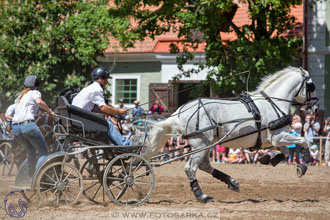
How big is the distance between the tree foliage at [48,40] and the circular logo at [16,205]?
11884 mm

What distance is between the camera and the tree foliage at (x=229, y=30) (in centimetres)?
1723

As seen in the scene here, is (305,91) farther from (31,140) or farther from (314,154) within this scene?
(314,154)

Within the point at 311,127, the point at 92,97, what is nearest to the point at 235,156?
the point at 311,127

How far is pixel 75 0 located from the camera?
21.6 metres

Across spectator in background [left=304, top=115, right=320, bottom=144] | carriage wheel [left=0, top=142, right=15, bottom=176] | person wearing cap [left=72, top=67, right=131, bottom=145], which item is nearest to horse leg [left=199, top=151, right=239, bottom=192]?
person wearing cap [left=72, top=67, right=131, bottom=145]

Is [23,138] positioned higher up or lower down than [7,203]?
higher up

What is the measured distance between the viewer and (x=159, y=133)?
8969 mm

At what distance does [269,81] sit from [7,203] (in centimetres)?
466

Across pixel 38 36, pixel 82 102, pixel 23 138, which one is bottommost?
pixel 23 138

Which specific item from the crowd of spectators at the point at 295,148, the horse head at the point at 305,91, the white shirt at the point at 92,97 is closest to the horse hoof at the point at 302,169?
the horse head at the point at 305,91

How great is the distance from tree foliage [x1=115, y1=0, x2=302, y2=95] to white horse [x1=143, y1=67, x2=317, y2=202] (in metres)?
8.04

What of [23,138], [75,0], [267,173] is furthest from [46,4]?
[23,138]

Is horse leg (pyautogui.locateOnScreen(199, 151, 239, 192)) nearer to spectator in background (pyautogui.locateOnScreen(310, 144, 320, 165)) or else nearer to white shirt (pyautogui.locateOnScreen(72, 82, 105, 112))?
white shirt (pyautogui.locateOnScreen(72, 82, 105, 112))

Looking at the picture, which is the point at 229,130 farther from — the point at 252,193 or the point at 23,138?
the point at 23,138
